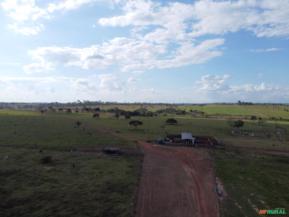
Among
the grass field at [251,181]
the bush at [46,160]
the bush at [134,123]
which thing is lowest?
the grass field at [251,181]

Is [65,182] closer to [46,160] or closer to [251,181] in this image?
[46,160]

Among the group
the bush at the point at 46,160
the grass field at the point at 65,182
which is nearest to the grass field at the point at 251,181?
the grass field at the point at 65,182

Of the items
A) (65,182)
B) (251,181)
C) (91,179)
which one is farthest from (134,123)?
(65,182)

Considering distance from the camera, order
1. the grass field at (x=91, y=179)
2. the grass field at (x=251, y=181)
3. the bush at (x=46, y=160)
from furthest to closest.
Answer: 1. the bush at (x=46, y=160)
2. the grass field at (x=251, y=181)
3. the grass field at (x=91, y=179)

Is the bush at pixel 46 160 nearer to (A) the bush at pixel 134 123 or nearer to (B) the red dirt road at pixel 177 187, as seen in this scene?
(B) the red dirt road at pixel 177 187

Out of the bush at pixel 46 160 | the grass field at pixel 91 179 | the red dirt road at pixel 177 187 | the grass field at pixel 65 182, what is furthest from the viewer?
the bush at pixel 46 160

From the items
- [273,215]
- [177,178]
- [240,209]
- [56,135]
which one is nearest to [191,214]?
[240,209]

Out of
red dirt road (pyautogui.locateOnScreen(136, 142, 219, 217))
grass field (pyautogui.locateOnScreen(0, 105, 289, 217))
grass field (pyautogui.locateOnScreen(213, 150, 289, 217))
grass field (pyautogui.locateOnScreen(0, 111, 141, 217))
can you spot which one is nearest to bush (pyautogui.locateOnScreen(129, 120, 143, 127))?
grass field (pyautogui.locateOnScreen(0, 105, 289, 217))

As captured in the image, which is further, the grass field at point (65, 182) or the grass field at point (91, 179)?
the grass field at point (91, 179)
